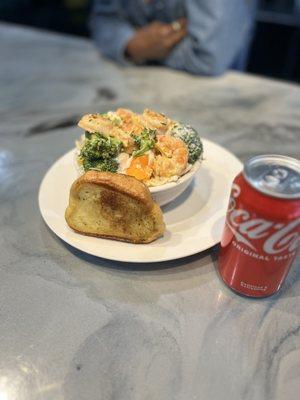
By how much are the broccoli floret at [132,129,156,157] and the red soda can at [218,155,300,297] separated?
0.24m

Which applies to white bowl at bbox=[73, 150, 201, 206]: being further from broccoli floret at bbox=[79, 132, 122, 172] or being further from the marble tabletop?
the marble tabletop

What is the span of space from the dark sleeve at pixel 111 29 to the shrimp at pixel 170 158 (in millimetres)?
1116

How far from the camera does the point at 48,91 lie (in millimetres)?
1547

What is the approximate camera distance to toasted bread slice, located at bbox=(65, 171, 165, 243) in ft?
2.34

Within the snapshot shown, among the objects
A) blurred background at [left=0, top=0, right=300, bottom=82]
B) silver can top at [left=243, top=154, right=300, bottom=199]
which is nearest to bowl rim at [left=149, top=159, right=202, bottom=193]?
silver can top at [left=243, top=154, right=300, bottom=199]

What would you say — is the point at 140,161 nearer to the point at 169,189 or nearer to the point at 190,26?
the point at 169,189

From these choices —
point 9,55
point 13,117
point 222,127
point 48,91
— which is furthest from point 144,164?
point 9,55

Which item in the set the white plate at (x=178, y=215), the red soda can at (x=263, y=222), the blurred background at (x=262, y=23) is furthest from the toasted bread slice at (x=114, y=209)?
the blurred background at (x=262, y=23)

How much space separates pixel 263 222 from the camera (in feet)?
1.92

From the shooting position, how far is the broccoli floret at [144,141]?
79cm

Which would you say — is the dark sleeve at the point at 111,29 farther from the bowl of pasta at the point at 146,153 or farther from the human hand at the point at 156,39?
the bowl of pasta at the point at 146,153

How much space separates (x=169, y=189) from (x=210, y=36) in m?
1.06

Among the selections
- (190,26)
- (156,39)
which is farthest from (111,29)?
(190,26)

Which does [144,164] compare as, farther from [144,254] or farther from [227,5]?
[227,5]
